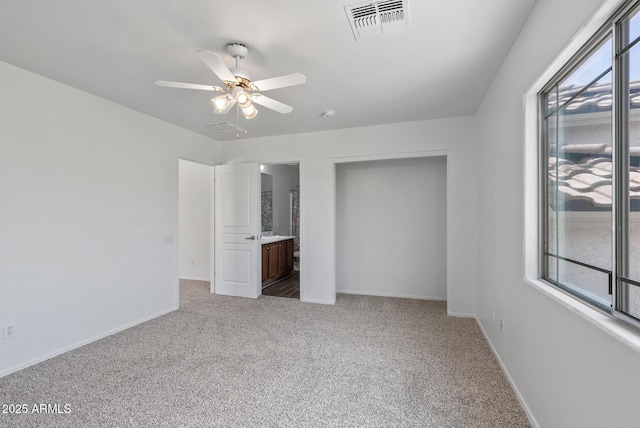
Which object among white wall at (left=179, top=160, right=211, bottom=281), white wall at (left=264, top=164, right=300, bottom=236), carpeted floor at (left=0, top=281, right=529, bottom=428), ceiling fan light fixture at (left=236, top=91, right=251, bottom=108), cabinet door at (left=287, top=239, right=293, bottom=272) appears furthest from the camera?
white wall at (left=264, top=164, right=300, bottom=236)

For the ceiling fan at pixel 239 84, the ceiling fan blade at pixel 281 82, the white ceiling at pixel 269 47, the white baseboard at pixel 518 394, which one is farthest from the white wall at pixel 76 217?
the white baseboard at pixel 518 394

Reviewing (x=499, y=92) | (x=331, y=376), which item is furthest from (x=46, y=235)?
(x=499, y=92)

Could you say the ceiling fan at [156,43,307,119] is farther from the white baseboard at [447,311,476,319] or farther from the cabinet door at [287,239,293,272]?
the cabinet door at [287,239,293,272]

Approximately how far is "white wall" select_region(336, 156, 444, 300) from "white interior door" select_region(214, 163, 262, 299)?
4.53ft

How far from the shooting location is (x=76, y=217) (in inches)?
110

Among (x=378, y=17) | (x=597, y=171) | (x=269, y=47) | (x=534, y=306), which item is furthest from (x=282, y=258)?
(x=597, y=171)

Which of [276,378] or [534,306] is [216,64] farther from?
[534,306]

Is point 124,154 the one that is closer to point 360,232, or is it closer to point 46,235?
point 46,235

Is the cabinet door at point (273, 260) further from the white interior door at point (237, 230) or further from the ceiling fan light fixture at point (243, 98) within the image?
the ceiling fan light fixture at point (243, 98)

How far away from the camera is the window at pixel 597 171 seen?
110cm

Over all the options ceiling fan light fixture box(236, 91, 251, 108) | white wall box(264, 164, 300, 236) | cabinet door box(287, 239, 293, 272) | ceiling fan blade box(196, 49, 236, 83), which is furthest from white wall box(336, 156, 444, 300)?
ceiling fan blade box(196, 49, 236, 83)

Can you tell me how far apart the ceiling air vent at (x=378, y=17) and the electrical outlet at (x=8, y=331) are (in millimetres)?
3486

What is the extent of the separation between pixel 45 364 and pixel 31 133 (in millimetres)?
1998

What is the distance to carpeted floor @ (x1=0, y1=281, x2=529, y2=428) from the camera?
1.83 metres
